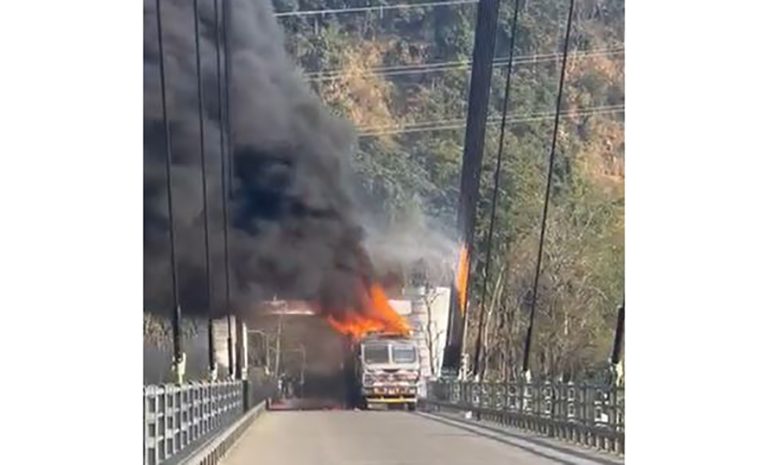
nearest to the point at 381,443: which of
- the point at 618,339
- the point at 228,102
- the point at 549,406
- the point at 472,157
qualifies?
the point at 618,339

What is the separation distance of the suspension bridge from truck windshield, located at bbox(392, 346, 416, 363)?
0.16 metres

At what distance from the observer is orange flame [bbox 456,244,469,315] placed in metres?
10.3

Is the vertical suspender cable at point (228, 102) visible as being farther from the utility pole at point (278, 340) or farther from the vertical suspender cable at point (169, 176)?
the vertical suspender cable at point (169, 176)

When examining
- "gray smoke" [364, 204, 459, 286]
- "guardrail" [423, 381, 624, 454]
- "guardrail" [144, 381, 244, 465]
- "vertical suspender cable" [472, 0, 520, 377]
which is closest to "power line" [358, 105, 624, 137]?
"vertical suspender cable" [472, 0, 520, 377]

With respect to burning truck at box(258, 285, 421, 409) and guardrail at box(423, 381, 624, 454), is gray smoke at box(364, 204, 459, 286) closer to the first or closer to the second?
burning truck at box(258, 285, 421, 409)

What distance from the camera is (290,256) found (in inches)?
394

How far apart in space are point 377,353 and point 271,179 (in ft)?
3.19

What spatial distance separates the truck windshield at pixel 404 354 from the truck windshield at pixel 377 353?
40 mm

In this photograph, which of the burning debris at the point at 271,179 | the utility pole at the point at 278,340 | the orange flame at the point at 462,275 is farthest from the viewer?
the orange flame at the point at 462,275

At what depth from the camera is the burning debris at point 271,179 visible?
987 cm

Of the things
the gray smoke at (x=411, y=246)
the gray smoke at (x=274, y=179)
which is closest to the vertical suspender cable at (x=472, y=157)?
the gray smoke at (x=411, y=246)

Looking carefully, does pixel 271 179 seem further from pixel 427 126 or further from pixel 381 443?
pixel 381 443

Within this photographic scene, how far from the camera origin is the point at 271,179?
33.2 feet
